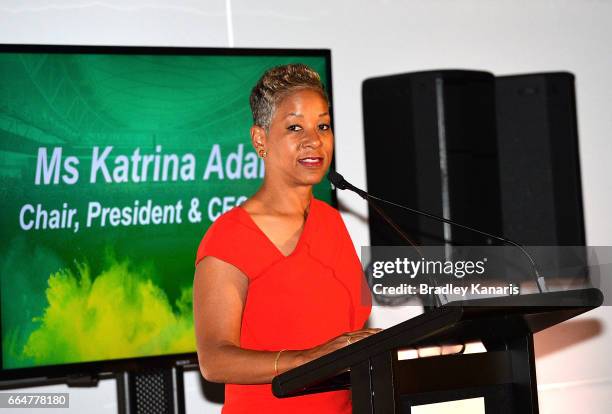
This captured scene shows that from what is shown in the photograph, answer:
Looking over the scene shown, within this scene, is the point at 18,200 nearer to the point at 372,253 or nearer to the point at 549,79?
the point at 372,253

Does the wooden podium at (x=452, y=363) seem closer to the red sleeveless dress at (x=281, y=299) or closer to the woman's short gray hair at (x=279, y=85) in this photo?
the red sleeveless dress at (x=281, y=299)

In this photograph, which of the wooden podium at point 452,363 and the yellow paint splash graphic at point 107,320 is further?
the yellow paint splash graphic at point 107,320

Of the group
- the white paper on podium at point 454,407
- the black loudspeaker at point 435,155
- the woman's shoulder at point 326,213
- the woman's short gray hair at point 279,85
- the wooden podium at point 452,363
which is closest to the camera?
the wooden podium at point 452,363

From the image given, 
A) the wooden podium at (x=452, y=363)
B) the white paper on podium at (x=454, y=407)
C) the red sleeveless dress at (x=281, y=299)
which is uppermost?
the red sleeveless dress at (x=281, y=299)

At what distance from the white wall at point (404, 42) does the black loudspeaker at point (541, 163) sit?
0.42 m

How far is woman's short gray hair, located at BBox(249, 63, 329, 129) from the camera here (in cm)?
189

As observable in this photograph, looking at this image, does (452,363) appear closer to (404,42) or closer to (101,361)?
(101,361)

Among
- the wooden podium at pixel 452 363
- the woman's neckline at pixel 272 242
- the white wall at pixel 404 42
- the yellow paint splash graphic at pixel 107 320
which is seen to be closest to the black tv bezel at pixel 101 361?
the yellow paint splash graphic at pixel 107 320

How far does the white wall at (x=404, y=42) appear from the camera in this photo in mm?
3348

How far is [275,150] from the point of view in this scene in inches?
74.3

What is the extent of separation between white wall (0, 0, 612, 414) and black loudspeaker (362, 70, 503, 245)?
35 cm
